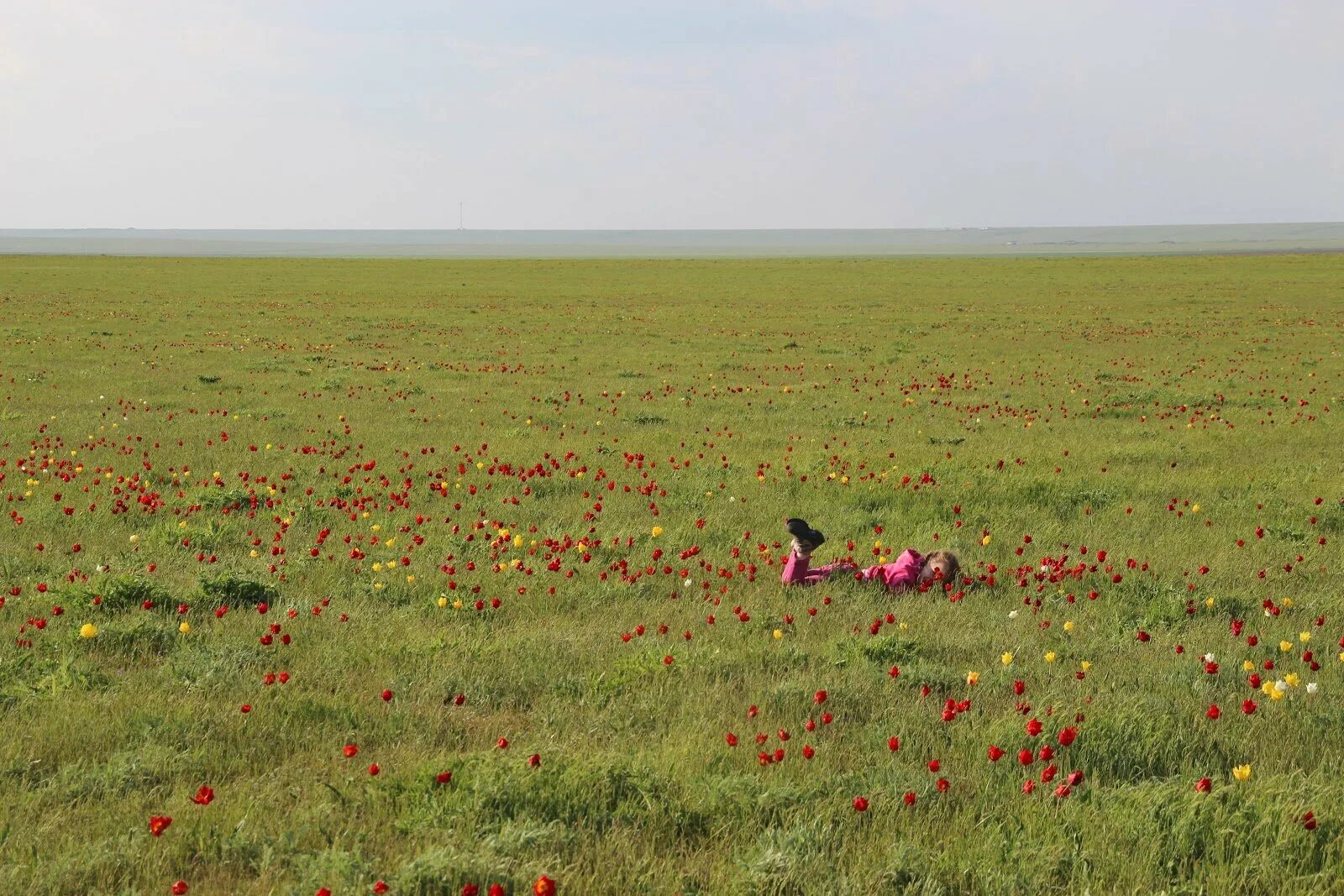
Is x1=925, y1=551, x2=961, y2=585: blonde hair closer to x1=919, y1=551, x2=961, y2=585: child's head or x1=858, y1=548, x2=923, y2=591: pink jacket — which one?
x1=919, y1=551, x2=961, y2=585: child's head

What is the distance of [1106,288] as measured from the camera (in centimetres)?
5900

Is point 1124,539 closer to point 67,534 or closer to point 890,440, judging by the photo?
point 890,440

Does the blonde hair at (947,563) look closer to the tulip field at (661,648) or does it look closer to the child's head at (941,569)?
the child's head at (941,569)

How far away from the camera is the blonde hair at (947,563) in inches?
341

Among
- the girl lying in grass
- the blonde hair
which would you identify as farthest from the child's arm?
the blonde hair

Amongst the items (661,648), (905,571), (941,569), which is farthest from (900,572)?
(661,648)

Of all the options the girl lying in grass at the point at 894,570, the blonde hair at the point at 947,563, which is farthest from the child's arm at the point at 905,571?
the blonde hair at the point at 947,563

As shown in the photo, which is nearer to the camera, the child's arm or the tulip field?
the tulip field

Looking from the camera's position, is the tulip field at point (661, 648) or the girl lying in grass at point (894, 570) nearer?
the tulip field at point (661, 648)

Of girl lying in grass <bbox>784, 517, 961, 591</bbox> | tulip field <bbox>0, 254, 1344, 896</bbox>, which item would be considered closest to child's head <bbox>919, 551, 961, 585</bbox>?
girl lying in grass <bbox>784, 517, 961, 591</bbox>

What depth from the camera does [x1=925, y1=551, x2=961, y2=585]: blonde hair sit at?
8.66m

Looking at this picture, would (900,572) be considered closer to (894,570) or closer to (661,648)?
(894,570)

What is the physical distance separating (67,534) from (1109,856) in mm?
9485

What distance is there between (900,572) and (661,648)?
250 centimetres
